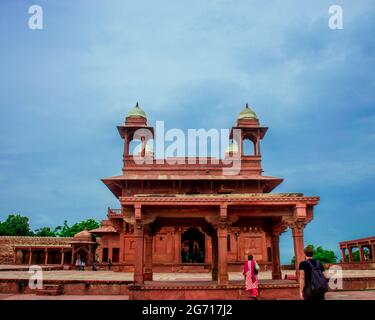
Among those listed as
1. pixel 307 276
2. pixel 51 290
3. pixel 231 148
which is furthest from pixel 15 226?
pixel 307 276

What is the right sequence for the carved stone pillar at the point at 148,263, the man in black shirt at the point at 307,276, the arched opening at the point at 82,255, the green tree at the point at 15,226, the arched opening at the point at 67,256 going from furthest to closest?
1. the green tree at the point at 15,226
2. the arched opening at the point at 67,256
3. the arched opening at the point at 82,255
4. the carved stone pillar at the point at 148,263
5. the man in black shirt at the point at 307,276

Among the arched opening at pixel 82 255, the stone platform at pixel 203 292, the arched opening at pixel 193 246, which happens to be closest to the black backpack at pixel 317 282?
the stone platform at pixel 203 292

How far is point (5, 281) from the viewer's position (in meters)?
13.4

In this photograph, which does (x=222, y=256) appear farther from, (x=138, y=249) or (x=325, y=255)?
(x=325, y=255)

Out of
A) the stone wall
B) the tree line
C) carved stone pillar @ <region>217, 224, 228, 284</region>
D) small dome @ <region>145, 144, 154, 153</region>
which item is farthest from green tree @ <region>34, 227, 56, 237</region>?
carved stone pillar @ <region>217, 224, 228, 284</region>

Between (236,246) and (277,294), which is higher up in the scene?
(236,246)

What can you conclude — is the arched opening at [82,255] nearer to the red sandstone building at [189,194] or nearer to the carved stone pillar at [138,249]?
the red sandstone building at [189,194]

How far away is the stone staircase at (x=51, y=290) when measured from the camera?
12.7 m

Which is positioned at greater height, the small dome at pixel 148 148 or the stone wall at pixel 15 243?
the small dome at pixel 148 148

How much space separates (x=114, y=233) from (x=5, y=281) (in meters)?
20.4

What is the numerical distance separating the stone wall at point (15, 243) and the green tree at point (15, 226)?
2047cm

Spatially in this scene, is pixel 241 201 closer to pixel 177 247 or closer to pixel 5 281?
pixel 5 281

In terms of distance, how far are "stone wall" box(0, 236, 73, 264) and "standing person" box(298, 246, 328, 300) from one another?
144 feet
